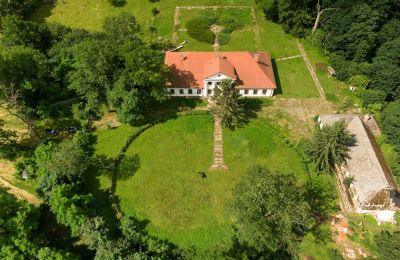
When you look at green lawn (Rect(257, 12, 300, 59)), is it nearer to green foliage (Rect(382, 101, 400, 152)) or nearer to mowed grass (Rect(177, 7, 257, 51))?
mowed grass (Rect(177, 7, 257, 51))

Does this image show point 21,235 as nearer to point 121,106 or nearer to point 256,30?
point 121,106

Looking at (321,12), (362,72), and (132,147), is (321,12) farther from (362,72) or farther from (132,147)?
(132,147)

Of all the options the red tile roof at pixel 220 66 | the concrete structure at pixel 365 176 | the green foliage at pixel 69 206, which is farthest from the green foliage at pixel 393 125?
the green foliage at pixel 69 206

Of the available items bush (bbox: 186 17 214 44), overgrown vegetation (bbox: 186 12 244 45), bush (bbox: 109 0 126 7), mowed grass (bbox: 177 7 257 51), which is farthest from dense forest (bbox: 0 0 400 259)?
bush (bbox: 109 0 126 7)

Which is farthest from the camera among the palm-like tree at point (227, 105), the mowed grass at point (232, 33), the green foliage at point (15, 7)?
the green foliage at point (15, 7)

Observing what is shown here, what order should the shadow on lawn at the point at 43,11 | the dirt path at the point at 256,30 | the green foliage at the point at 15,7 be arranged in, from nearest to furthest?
1. the dirt path at the point at 256,30
2. the green foliage at the point at 15,7
3. the shadow on lawn at the point at 43,11

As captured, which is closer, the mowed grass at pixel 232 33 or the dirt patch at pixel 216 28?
the mowed grass at pixel 232 33

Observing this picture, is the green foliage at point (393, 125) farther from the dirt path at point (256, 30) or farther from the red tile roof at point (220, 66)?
the dirt path at point (256, 30)
